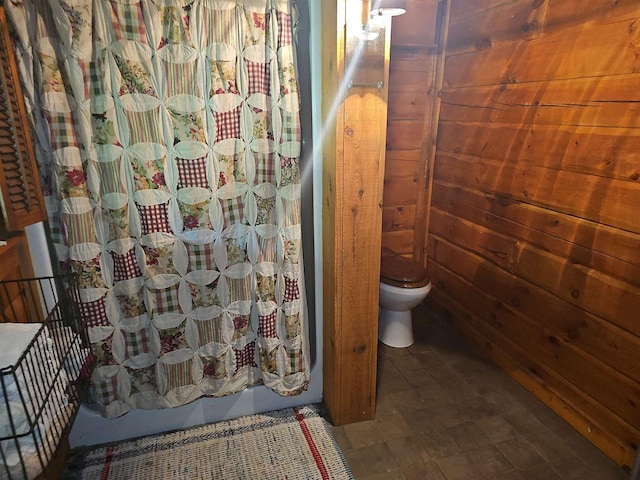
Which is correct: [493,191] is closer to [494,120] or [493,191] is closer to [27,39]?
[494,120]

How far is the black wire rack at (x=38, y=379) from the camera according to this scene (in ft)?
3.09

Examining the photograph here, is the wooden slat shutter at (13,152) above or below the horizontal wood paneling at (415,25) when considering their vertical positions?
below

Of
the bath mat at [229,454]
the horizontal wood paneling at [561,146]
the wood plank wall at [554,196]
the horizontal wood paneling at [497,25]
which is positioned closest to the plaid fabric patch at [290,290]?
the bath mat at [229,454]

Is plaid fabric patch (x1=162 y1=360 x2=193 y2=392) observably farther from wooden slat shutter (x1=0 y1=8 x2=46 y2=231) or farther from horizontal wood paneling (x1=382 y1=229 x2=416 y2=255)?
horizontal wood paneling (x1=382 y1=229 x2=416 y2=255)

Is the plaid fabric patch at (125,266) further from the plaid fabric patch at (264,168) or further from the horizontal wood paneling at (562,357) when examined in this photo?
the horizontal wood paneling at (562,357)

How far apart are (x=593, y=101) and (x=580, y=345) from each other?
104 centimetres

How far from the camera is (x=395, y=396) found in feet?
6.90

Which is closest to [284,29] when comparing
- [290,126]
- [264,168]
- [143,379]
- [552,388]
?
[290,126]

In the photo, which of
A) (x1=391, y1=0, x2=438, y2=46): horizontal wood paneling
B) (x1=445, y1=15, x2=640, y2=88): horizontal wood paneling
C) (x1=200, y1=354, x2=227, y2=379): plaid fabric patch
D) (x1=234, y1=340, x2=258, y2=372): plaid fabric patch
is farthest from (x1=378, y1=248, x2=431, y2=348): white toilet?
(x1=391, y1=0, x2=438, y2=46): horizontal wood paneling

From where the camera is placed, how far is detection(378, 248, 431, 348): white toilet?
2.36 metres

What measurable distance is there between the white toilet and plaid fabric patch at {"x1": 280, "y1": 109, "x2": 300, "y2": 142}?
1.11 meters

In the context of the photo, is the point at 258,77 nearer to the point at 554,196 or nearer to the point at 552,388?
the point at 554,196

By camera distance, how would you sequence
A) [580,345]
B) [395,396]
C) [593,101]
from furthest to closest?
[395,396] → [580,345] → [593,101]

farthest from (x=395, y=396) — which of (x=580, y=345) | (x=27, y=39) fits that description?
(x=27, y=39)
